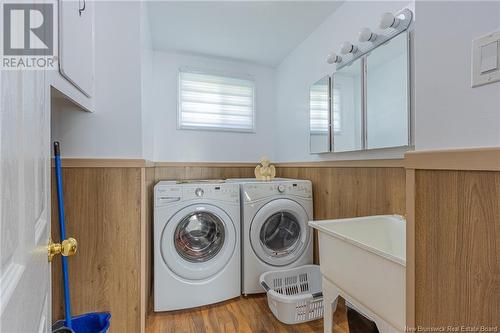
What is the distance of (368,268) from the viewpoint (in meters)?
0.90

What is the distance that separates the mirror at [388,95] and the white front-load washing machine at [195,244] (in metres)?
1.10

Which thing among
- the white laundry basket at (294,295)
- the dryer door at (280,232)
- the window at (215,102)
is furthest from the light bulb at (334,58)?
the white laundry basket at (294,295)

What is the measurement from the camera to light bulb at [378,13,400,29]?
131cm

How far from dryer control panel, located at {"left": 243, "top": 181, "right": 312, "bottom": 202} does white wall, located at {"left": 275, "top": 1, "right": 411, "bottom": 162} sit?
310 millimetres

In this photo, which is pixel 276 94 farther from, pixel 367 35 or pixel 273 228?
pixel 273 228

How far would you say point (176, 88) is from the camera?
8.67 feet

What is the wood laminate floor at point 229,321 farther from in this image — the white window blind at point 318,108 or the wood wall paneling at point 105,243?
the white window blind at point 318,108

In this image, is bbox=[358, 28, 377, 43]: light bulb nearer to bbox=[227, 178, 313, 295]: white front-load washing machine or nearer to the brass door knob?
bbox=[227, 178, 313, 295]: white front-load washing machine

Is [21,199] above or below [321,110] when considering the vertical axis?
below

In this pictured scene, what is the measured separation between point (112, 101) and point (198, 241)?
116cm

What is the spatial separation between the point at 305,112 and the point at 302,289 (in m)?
1.60

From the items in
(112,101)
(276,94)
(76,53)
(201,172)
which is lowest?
(201,172)

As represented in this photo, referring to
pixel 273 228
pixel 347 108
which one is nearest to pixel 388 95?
pixel 347 108

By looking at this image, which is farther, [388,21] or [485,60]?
[388,21]
